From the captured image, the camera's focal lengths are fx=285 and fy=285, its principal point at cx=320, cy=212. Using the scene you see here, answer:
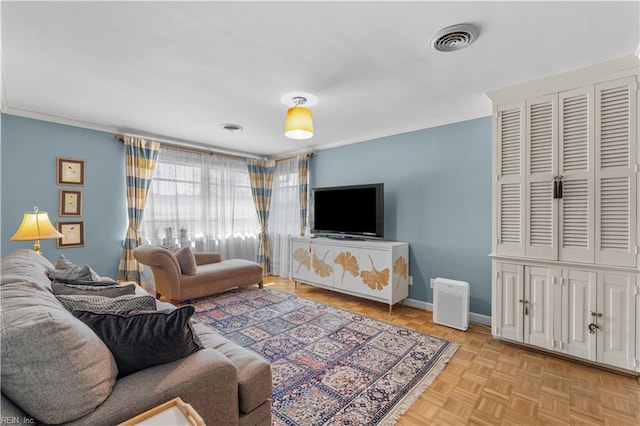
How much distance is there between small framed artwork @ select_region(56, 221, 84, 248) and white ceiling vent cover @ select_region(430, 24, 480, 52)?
4436 mm

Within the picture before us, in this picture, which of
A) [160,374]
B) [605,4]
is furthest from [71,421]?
[605,4]

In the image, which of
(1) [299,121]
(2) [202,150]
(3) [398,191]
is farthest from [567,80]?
(2) [202,150]

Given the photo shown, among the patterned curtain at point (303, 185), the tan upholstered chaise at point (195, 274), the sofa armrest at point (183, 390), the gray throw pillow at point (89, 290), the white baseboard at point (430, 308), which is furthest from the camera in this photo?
the patterned curtain at point (303, 185)

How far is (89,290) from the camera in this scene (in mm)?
1614

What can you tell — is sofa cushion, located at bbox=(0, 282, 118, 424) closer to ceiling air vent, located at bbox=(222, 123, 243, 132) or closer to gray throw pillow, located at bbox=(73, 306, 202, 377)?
gray throw pillow, located at bbox=(73, 306, 202, 377)

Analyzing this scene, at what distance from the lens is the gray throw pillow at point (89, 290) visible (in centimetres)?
157

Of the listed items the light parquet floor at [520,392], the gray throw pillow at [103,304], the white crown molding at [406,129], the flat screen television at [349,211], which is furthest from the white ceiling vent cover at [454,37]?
the light parquet floor at [520,392]

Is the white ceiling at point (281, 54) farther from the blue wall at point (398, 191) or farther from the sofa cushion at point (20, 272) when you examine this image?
the sofa cushion at point (20, 272)

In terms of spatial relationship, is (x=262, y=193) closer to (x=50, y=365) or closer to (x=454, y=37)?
(x=454, y=37)

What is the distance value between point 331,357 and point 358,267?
1510 mm

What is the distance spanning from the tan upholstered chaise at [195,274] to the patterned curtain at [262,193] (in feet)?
3.57

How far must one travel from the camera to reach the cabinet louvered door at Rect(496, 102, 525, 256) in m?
2.61

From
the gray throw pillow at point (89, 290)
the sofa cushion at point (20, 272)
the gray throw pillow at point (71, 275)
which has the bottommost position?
the gray throw pillow at point (89, 290)

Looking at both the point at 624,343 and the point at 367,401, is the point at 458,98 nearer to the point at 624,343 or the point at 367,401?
the point at 624,343
